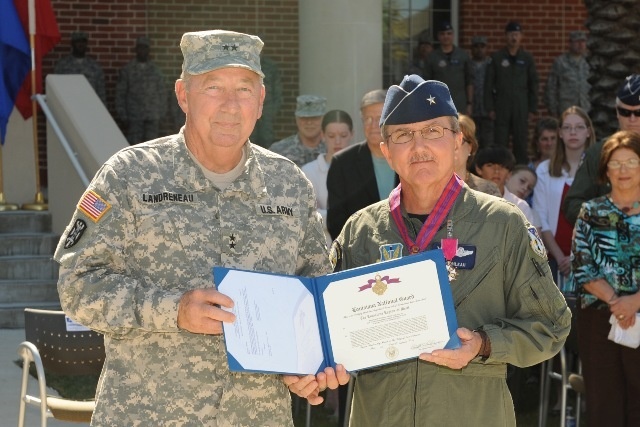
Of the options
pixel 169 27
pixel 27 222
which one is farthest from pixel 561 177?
pixel 169 27

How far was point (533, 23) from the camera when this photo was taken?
1769 centimetres

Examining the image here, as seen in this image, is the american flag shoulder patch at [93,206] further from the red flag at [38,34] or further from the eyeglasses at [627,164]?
the red flag at [38,34]

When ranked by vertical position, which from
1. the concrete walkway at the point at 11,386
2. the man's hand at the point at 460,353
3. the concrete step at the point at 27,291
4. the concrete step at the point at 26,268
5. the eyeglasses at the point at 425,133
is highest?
the eyeglasses at the point at 425,133

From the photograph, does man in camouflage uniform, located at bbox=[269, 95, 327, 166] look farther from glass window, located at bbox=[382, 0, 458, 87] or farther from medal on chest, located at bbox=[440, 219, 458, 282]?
glass window, located at bbox=[382, 0, 458, 87]

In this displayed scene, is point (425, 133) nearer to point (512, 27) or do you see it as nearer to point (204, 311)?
point (204, 311)

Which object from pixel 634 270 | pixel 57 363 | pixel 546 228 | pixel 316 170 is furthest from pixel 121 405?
pixel 546 228

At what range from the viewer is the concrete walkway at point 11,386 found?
25.4 ft

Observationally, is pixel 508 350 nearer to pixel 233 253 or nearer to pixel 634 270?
pixel 233 253

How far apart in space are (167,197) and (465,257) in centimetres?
94

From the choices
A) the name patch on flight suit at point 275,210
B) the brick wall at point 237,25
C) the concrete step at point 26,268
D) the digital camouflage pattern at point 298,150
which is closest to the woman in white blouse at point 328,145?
the digital camouflage pattern at point 298,150

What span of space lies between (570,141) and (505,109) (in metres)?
6.98

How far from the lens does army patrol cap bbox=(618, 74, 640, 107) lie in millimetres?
7441

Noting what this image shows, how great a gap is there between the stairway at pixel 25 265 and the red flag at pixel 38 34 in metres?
1.33

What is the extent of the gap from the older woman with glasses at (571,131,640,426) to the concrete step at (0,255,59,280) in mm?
5692
